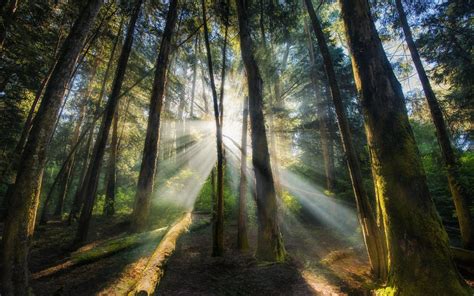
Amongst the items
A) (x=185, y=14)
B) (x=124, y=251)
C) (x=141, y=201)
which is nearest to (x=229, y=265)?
(x=124, y=251)

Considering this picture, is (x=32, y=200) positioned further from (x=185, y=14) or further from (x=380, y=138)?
(x=185, y=14)

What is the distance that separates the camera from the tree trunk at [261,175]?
7.06 meters

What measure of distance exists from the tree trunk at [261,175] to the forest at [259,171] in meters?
0.04

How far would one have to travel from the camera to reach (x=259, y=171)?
7.61 m

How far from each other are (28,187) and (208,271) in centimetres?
439

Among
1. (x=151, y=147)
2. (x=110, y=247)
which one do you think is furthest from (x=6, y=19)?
(x=110, y=247)

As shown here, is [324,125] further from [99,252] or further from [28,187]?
[28,187]

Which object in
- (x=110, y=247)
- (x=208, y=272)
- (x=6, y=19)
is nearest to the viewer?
(x=208, y=272)

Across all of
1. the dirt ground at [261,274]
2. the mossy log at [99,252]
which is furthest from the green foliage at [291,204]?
the mossy log at [99,252]

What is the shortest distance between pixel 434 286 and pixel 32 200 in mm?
6745

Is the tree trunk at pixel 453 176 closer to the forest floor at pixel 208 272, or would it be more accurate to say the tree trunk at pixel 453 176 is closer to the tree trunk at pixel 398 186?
the forest floor at pixel 208 272

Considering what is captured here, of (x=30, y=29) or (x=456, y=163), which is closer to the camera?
(x=456, y=163)

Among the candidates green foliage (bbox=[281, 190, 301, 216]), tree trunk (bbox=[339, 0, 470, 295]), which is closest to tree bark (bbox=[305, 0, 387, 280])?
tree trunk (bbox=[339, 0, 470, 295])

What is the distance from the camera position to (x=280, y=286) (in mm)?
5543
